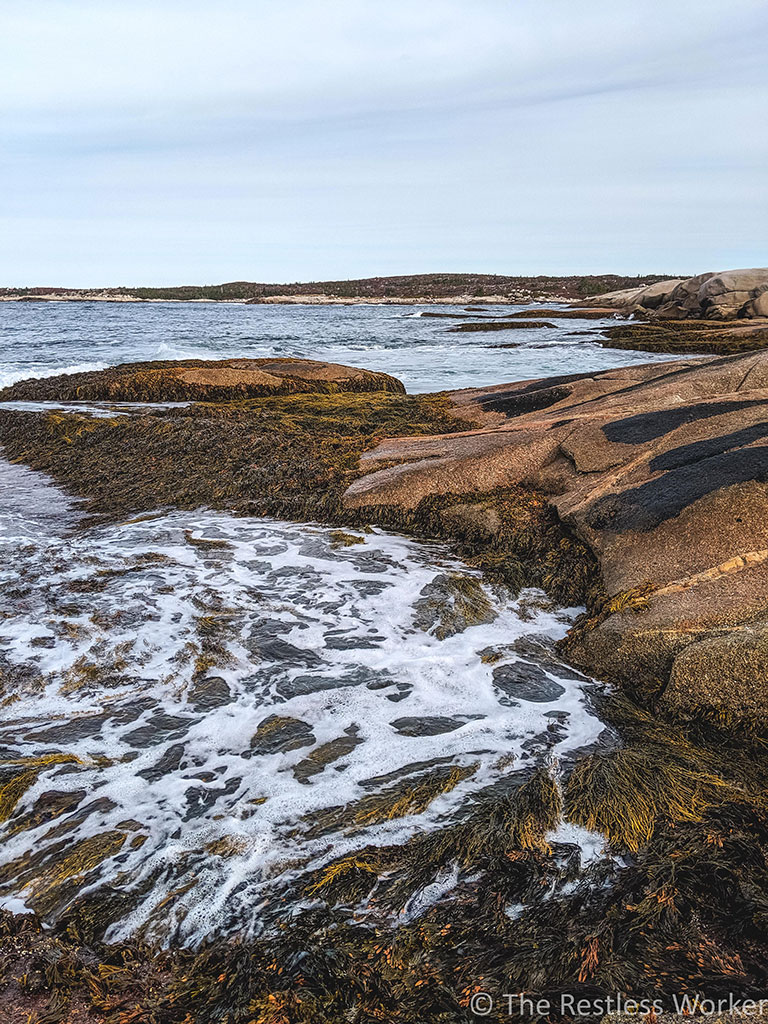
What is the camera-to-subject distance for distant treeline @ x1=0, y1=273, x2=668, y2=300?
80575 millimetres

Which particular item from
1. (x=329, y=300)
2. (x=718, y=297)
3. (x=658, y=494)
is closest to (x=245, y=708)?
(x=658, y=494)

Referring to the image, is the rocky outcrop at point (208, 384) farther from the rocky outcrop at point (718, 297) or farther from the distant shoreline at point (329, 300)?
the distant shoreline at point (329, 300)

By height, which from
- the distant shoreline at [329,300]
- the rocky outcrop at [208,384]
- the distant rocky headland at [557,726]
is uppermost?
the distant shoreline at [329,300]

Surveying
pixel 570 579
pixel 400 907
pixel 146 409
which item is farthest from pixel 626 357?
pixel 400 907

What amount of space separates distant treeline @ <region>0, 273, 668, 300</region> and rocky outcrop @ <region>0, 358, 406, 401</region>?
205 feet

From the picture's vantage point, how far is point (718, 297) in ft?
121

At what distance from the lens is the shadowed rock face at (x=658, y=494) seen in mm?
4078

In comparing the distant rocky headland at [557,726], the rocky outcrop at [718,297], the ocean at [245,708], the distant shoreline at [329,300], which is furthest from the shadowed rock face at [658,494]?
the distant shoreline at [329,300]

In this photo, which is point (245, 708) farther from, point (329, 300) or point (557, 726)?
point (329, 300)

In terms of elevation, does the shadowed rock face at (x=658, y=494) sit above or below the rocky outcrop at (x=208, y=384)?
below

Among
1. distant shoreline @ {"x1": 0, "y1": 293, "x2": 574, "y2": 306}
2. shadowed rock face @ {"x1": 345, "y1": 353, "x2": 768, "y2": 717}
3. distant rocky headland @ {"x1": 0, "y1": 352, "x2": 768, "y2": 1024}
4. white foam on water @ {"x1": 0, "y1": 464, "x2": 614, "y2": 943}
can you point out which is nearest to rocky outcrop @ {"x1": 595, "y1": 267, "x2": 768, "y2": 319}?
→ distant shoreline @ {"x1": 0, "y1": 293, "x2": 574, "y2": 306}

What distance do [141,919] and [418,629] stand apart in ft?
9.40

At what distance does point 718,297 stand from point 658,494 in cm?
3713

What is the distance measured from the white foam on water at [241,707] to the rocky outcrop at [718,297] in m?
36.2
